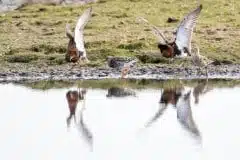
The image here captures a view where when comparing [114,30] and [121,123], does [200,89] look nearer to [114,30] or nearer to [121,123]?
[121,123]

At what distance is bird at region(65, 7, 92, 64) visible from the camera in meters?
25.3

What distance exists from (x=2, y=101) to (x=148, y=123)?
400cm

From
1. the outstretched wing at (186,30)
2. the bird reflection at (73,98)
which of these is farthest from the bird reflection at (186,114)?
the bird reflection at (73,98)

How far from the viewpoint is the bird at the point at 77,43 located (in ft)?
83.1

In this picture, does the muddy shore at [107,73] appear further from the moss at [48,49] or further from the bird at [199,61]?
the moss at [48,49]

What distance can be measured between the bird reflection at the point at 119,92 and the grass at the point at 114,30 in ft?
7.90

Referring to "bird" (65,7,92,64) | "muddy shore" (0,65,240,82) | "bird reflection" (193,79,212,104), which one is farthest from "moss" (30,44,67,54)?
"bird reflection" (193,79,212,104)

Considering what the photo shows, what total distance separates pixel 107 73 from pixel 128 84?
3.99 feet

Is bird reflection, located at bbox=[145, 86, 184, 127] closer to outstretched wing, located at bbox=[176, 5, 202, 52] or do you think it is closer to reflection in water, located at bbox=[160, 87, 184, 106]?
reflection in water, located at bbox=[160, 87, 184, 106]

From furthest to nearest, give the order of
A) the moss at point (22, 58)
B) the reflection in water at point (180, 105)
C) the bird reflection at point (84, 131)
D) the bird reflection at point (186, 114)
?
the moss at point (22, 58) < the reflection in water at point (180, 105) < the bird reflection at point (186, 114) < the bird reflection at point (84, 131)

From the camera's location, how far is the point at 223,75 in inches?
1038

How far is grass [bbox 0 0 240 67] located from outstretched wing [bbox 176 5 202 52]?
45.9 inches

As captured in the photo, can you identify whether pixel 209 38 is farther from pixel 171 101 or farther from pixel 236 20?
pixel 171 101

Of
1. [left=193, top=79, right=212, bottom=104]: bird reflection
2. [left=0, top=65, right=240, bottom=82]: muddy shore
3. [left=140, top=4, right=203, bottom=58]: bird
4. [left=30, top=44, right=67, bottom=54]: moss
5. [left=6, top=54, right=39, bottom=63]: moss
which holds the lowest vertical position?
[left=193, top=79, right=212, bottom=104]: bird reflection
